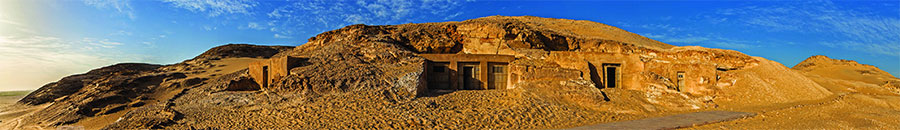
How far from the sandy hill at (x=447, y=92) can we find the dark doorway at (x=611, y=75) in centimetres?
22

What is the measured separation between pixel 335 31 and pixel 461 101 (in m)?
9.39

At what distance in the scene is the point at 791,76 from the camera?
505 inches

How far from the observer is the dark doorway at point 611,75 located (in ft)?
46.2

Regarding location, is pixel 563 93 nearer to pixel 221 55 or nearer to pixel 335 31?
pixel 335 31

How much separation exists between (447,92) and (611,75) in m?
6.45

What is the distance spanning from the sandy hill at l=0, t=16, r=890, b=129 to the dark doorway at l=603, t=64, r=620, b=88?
223 mm

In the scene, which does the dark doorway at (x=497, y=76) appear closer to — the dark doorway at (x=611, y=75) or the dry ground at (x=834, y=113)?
the dark doorway at (x=611, y=75)

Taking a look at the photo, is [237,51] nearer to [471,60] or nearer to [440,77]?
[440,77]

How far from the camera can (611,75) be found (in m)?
14.5

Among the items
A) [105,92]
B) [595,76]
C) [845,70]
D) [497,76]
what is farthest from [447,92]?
[845,70]

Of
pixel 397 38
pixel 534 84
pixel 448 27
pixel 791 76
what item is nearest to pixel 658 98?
pixel 534 84

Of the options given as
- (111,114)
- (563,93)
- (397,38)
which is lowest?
(111,114)

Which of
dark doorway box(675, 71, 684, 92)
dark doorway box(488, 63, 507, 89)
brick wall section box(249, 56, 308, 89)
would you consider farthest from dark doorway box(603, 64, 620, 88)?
brick wall section box(249, 56, 308, 89)

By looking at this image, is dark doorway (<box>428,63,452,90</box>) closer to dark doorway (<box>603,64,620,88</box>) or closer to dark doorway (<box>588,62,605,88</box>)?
dark doorway (<box>588,62,605,88</box>)
